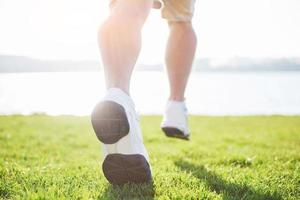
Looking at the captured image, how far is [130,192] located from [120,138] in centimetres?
29

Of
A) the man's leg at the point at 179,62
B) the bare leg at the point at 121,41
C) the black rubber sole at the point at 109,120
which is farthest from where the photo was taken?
the man's leg at the point at 179,62

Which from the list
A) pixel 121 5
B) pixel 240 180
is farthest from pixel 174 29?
pixel 240 180

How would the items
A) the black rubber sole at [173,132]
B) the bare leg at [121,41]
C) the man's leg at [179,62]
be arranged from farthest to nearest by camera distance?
the man's leg at [179,62]
the black rubber sole at [173,132]
the bare leg at [121,41]

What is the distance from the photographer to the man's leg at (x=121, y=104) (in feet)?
7.27

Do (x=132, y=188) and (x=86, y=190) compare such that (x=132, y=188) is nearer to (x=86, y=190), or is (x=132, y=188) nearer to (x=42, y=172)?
(x=86, y=190)

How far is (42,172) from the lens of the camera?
2.91 m

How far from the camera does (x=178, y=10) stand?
336cm

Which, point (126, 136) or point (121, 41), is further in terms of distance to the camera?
point (121, 41)

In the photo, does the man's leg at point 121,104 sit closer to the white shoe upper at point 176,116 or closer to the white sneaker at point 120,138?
the white sneaker at point 120,138

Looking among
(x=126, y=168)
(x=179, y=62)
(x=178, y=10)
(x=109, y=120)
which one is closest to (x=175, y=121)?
(x=179, y=62)

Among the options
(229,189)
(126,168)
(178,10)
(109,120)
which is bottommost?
(229,189)

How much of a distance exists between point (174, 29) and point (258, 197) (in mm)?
1652

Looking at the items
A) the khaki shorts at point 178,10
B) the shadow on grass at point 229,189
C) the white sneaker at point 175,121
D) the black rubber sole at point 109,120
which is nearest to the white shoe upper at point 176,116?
the white sneaker at point 175,121

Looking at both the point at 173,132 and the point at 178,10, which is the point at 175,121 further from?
the point at 178,10
